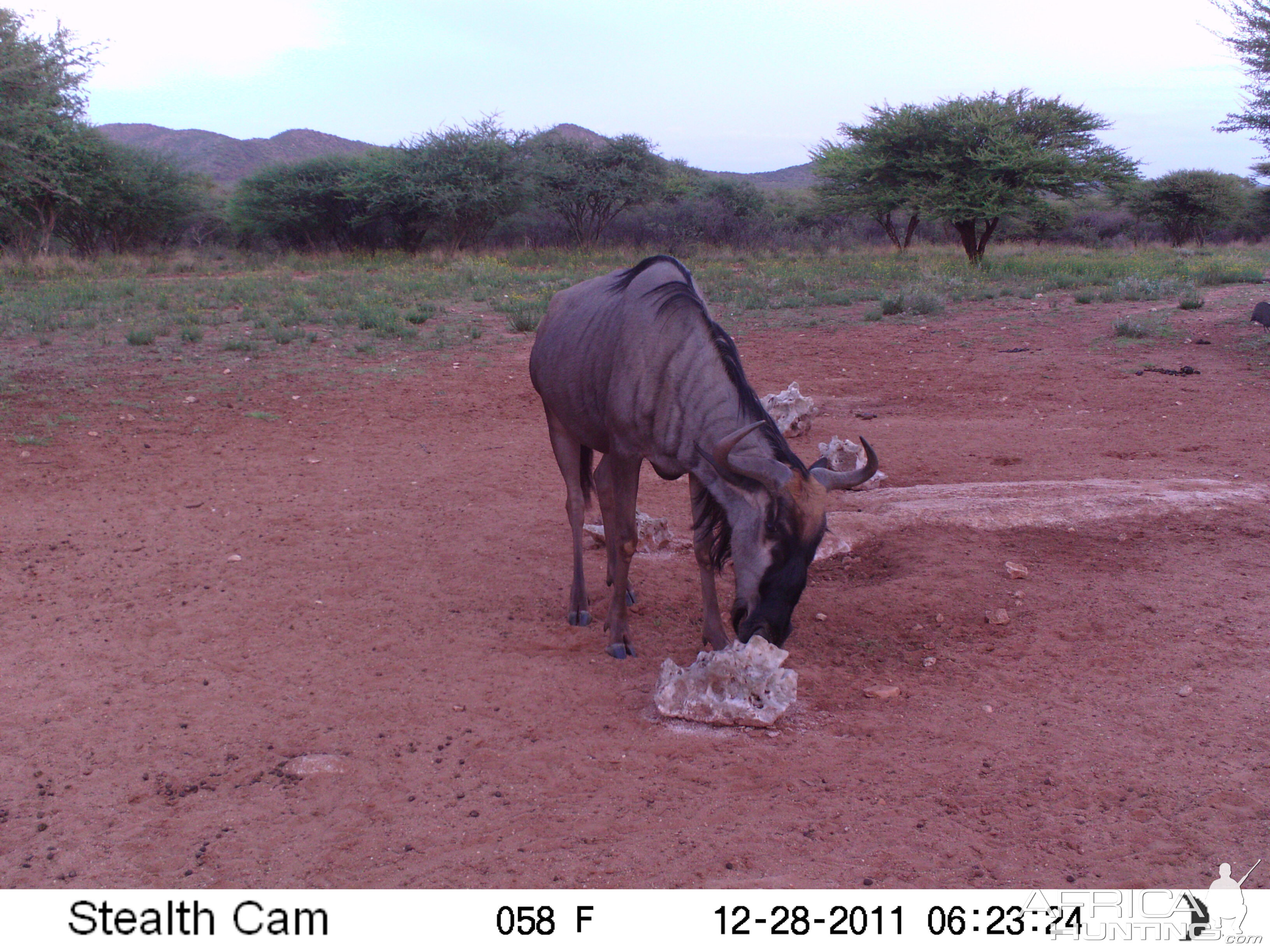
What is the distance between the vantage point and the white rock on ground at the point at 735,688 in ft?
11.3

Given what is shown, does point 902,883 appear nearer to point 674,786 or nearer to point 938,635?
point 674,786

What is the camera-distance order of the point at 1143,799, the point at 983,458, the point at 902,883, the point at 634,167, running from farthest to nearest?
the point at 634,167, the point at 983,458, the point at 1143,799, the point at 902,883

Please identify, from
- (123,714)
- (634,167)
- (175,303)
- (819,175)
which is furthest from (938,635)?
(634,167)

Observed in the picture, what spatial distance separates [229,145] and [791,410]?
80.5m

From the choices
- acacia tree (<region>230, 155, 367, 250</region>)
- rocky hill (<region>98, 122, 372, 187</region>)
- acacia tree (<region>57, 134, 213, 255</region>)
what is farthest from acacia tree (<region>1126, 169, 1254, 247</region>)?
rocky hill (<region>98, 122, 372, 187</region>)

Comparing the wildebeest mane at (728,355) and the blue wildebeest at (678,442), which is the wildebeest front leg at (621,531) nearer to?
the blue wildebeest at (678,442)

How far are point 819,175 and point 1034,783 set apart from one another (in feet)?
86.1

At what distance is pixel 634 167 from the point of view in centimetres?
3209

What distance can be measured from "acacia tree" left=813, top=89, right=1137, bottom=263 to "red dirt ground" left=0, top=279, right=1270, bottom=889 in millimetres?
15728

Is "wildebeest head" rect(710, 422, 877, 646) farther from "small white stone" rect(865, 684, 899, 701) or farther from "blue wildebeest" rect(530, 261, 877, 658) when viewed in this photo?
"small white stone" rect(865, 684, 899, 701)

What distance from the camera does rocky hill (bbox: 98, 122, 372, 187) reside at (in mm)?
70125

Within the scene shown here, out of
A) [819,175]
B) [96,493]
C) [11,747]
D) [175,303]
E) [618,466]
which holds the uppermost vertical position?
[819,175]

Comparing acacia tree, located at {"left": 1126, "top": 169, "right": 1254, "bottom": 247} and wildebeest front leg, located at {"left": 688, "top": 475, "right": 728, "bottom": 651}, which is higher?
acacia tree, located at {"left": 1126, "top": 169, "right": 1254, "bottom": 247}

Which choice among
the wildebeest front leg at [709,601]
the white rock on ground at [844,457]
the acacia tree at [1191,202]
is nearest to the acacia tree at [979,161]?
the acacia tree at [1191,202]
